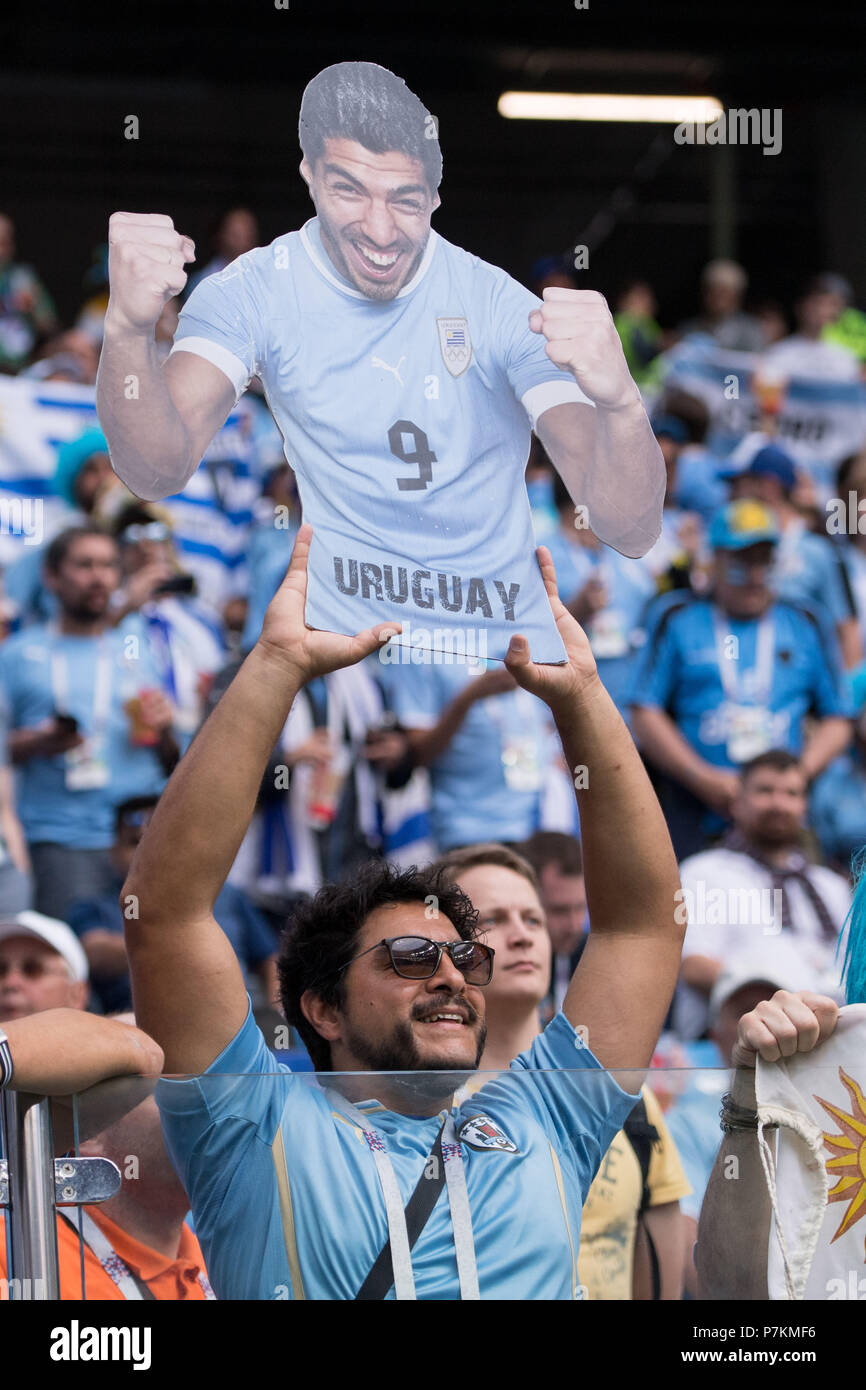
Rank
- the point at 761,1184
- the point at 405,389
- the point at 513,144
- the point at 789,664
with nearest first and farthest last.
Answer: the point at 761,1184
the point at 405,389
the point at 513,144
the point at 789,664

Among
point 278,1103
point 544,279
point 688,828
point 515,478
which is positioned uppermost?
point 544,279

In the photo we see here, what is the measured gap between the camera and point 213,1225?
6.25 feet

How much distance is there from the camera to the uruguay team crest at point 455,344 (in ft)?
8.41

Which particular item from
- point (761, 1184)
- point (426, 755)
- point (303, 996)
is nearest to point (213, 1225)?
point (303, 996)

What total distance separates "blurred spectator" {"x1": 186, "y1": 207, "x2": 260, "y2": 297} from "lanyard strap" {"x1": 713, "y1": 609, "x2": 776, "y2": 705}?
147 centimetres

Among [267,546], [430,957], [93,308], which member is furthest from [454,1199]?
[93,308]

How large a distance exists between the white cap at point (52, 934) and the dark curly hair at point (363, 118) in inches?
60.9

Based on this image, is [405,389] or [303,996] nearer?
[303,996]

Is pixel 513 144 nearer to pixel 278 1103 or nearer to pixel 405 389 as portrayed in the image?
pixel 405 389

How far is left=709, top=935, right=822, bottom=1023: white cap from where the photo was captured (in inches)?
130

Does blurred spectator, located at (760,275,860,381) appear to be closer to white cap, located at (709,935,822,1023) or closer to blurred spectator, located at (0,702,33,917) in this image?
white cap, located at (709,935,822,1023)

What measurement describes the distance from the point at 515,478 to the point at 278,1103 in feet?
3.54

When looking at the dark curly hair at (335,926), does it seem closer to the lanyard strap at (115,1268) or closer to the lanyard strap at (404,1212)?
the lanyard strap at (404,1212)

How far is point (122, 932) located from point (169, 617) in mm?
843
